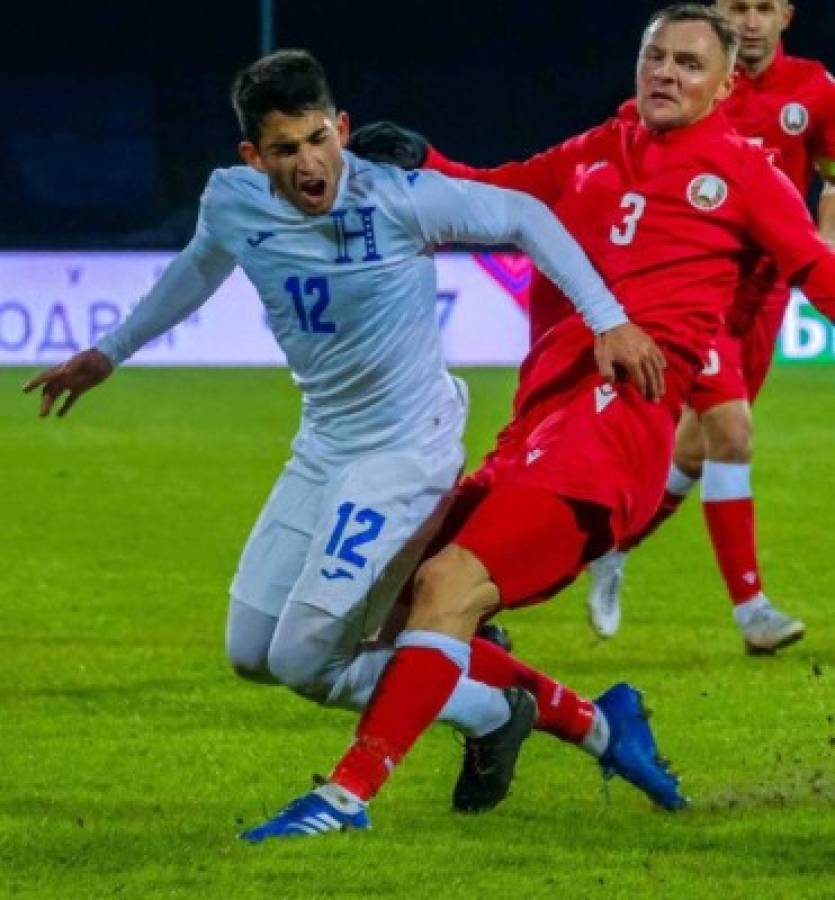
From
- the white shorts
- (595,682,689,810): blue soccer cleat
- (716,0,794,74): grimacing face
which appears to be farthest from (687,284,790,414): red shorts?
the white shorts

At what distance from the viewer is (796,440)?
1442cm

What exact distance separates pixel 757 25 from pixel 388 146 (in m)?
2.81

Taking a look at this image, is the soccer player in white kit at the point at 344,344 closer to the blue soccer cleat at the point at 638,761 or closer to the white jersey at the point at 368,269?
the white jersey at the point at 368,269

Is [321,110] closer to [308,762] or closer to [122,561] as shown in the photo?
[308,762]

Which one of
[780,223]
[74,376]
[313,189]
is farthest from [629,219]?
[74,376]

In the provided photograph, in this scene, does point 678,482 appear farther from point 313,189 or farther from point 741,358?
point 313,189

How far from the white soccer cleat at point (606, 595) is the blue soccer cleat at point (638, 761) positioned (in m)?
2.53

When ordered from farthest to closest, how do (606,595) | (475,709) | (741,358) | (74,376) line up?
(606,595) < (741,358) < (74,376) < (475,709)

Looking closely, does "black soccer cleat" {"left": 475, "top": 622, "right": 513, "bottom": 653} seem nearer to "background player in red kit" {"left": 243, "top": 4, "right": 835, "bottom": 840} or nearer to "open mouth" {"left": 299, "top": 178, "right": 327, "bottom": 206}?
"background player in red kit" {"left": 243, "top": 4, "right": 835, "bottom": 840}

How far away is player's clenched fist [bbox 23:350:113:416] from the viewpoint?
5.63m

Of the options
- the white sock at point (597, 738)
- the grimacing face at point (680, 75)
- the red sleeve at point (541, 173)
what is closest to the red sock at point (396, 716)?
the white sock at point (597, 738)

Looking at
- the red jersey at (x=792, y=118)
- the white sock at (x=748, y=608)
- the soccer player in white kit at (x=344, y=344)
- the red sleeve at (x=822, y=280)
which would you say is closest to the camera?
the soccer player in white kit at (x=344, y=344)

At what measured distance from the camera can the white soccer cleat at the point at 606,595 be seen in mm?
8336

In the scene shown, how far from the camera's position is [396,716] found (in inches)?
204
